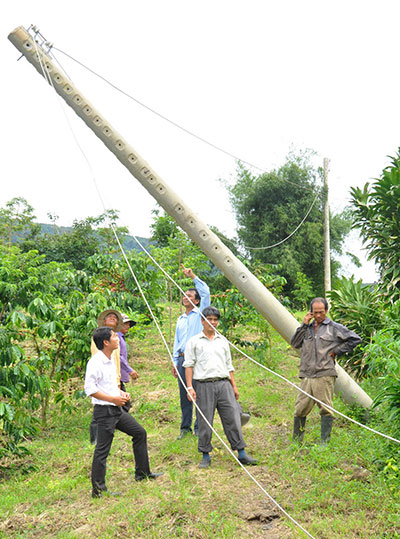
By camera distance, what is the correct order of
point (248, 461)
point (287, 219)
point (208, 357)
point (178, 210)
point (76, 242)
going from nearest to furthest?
point (248, 461), point (208, 357), point (178, 210), point (287, 219), point (76, 242)

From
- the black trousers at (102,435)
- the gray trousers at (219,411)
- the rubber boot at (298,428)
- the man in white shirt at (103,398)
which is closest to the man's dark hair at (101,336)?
the man in white shirt at (103,398)

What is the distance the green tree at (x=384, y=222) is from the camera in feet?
29.3

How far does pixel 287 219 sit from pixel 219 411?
18.3m

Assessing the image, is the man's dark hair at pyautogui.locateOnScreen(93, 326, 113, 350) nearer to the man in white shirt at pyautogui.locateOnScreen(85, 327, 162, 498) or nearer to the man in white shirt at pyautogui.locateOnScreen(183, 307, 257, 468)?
the man in white shirt at pyautogui.locateOnScreen(85, 327, 162, 498)

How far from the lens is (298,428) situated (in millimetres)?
5887

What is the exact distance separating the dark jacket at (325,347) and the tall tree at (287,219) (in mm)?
16587

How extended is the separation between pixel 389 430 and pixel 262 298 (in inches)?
75.6

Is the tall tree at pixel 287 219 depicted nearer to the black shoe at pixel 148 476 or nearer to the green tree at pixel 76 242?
the green tree at pixel 76 242

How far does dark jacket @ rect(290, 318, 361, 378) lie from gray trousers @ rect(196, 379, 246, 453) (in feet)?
2.98

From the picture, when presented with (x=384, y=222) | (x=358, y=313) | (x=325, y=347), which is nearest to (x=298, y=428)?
(x=325, y=347)

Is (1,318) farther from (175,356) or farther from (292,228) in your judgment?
(292,228)

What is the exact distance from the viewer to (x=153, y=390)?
359 inches

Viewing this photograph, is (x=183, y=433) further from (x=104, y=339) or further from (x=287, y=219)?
(x=287, y=219)

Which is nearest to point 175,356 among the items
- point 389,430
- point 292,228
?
point 389,430
